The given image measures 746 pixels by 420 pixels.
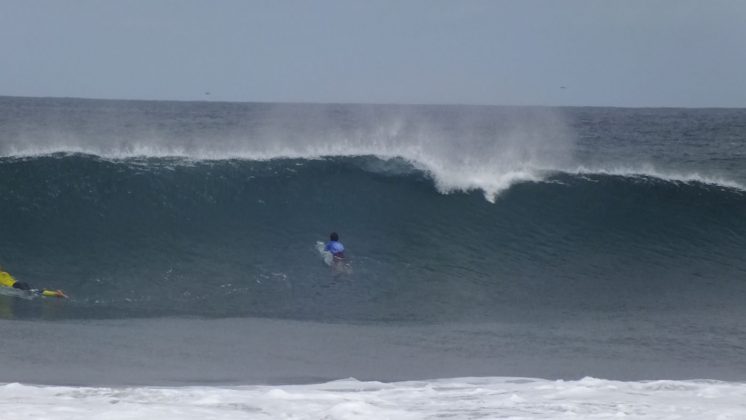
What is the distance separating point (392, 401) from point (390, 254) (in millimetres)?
8301

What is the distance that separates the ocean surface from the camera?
8.71 meters

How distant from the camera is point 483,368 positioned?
33.1 ft

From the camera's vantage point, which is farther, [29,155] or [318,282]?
[29,155]

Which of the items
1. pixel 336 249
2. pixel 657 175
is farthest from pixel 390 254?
pixel 657 175

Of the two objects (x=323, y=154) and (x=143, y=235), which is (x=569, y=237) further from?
(x=143, y=235)

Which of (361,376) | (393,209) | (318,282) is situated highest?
(393,209)

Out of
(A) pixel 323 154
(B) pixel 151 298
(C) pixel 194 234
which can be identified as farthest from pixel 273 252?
(A) pixel 323 154

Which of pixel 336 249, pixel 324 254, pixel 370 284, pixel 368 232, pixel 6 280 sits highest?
pixel 368 232

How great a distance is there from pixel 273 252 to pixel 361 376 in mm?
7013

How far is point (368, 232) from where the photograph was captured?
17703mm

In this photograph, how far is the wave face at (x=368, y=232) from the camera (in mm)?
14250

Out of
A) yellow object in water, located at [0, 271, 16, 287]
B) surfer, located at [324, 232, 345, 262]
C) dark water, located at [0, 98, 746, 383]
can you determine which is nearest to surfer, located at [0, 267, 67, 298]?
yellow object in water, located at [0, 271, 16, 287]

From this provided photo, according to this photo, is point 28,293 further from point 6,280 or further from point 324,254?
point 324,254

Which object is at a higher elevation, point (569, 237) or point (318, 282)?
point (569, 237)
